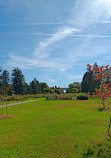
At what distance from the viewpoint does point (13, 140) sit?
474 cm

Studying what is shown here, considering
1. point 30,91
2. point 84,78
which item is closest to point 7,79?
point 30,91

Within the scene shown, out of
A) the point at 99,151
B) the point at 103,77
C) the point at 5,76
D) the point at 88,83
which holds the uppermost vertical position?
the point at 5,76

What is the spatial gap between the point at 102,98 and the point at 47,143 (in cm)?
270

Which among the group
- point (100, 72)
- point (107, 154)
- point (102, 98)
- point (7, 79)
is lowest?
point (107, 154)

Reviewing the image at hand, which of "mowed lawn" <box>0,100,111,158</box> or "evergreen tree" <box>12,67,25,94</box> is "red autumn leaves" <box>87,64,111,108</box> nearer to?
"mowed lawn" <box>0,100,111,158</box>

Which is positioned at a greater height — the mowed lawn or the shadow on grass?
the mowed lawn

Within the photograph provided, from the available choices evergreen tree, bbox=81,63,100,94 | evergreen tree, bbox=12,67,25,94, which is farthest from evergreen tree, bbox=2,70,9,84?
evergreen tree, bbox=81,63,100,94

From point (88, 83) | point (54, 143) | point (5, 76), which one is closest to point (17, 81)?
point (5, 76)

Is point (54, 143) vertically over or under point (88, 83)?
under

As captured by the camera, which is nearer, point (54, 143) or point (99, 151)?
point (99, 151)

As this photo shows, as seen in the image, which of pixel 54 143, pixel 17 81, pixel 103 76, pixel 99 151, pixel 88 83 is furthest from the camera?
pixel 88 83

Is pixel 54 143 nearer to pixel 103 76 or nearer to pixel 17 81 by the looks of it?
pixel 103 76

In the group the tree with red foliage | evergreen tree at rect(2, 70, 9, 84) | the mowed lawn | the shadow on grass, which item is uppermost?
evergreen tree at rect(2, 70, 9, 84)

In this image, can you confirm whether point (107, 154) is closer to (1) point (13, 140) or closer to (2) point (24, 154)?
(2) point (24, 154)
